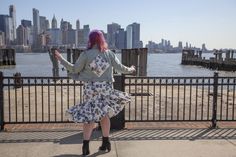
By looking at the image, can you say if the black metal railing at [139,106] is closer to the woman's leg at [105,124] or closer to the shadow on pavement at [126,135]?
the shadow on pavement at [126,135]

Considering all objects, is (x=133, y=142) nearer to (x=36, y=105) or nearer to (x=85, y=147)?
(x=85, y=147)

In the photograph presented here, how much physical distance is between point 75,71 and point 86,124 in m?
0.86

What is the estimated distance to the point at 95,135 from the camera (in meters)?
7.10

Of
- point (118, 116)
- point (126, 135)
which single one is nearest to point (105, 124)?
point (126, 135)

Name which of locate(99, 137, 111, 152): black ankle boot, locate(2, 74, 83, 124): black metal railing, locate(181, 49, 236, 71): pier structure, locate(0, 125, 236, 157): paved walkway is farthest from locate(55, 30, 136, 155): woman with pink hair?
locate(181, 49, 236, 71): pier structure

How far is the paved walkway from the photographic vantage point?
6043 mm

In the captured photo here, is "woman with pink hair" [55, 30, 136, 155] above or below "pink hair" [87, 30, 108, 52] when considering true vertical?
below

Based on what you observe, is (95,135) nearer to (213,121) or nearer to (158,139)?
(158,139)

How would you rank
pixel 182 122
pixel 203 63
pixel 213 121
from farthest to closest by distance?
pixel 203 63
pixel 182 122
pixel 213 121

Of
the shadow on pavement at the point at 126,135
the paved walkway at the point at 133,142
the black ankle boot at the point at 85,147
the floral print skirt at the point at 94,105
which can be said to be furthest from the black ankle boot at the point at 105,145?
the shadow on pavement at the point at 126,135

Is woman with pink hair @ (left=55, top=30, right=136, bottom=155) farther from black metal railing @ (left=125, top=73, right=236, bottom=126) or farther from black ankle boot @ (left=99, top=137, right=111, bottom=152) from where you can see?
black metal railing @ (left=125, top=73, right=236, bottom=126)

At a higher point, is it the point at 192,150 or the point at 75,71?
the point at 75,71

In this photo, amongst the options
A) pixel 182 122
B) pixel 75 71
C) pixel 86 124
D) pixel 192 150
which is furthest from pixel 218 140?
pixel 75 71

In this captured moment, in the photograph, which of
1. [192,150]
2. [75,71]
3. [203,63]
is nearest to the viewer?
[75,71]
